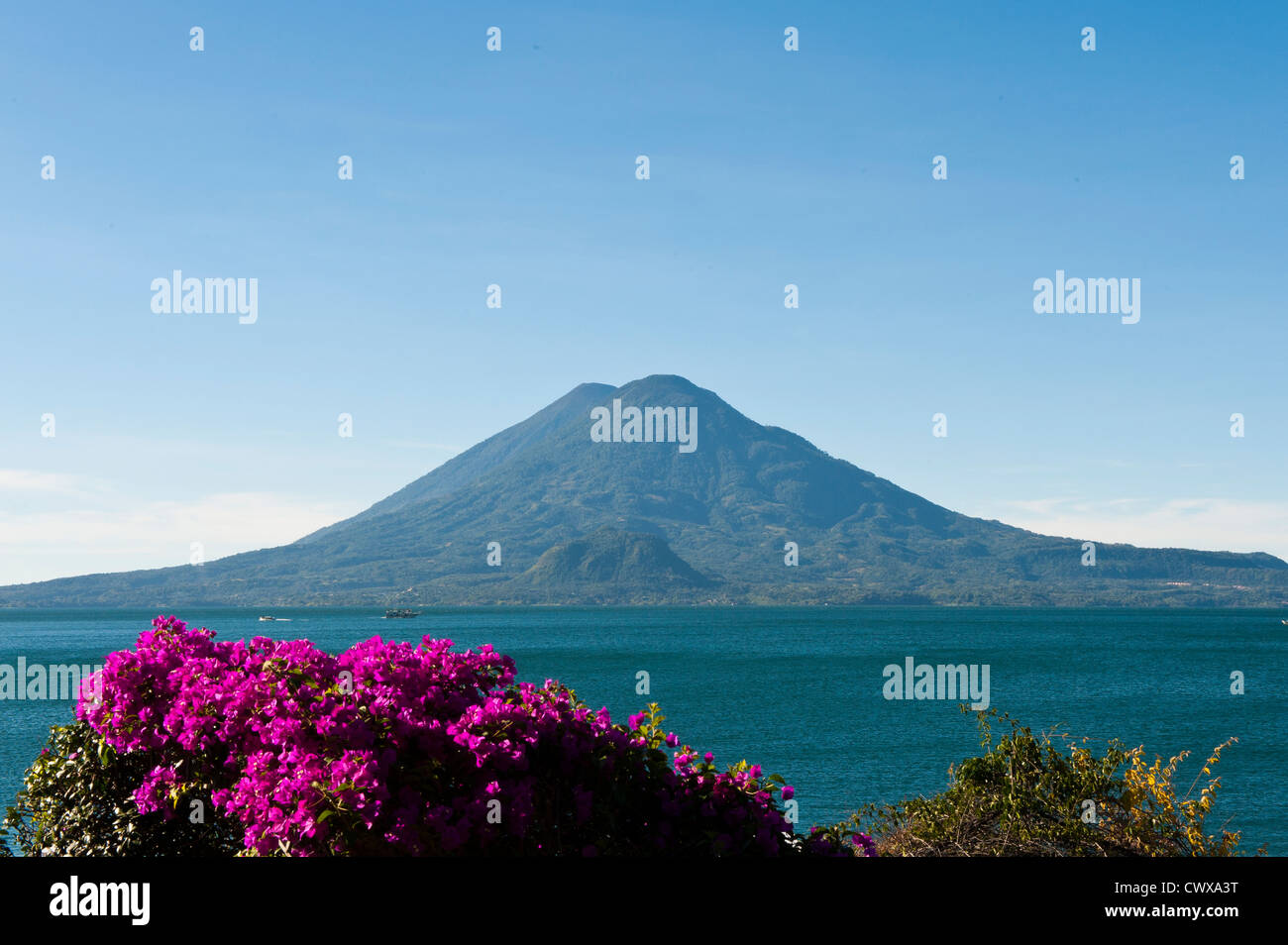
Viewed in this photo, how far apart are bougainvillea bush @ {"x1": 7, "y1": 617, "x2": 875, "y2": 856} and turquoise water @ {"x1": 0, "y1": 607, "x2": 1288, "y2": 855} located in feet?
40.6

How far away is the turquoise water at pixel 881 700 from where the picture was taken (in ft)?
162

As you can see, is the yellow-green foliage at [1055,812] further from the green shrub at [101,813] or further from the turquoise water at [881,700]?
the green shrub at [101,813]

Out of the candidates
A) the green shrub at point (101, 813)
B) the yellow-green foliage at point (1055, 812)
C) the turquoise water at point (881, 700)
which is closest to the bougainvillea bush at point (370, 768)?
the green shrub at point (101, 813)

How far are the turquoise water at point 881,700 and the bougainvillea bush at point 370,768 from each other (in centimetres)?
1239

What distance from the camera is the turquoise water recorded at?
49344 mm

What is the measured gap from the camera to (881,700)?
83312 mm

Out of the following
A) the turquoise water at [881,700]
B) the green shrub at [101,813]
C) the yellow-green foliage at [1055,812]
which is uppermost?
the green shrub at [101,813]

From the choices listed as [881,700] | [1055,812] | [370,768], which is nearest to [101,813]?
[370,768]

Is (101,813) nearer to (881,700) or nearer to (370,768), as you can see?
(370,768)

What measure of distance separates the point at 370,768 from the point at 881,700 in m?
81.3

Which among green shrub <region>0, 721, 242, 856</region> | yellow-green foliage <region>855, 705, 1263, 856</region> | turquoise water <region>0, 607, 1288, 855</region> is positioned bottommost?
turquoise water <region>0, 607, 1288, 855</region>

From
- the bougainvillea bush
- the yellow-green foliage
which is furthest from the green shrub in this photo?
the yellow-green foliage

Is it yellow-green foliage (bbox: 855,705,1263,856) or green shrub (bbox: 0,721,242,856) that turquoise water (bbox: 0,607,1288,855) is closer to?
yellow-green foliage (bbox: 855,705,1263,856)
